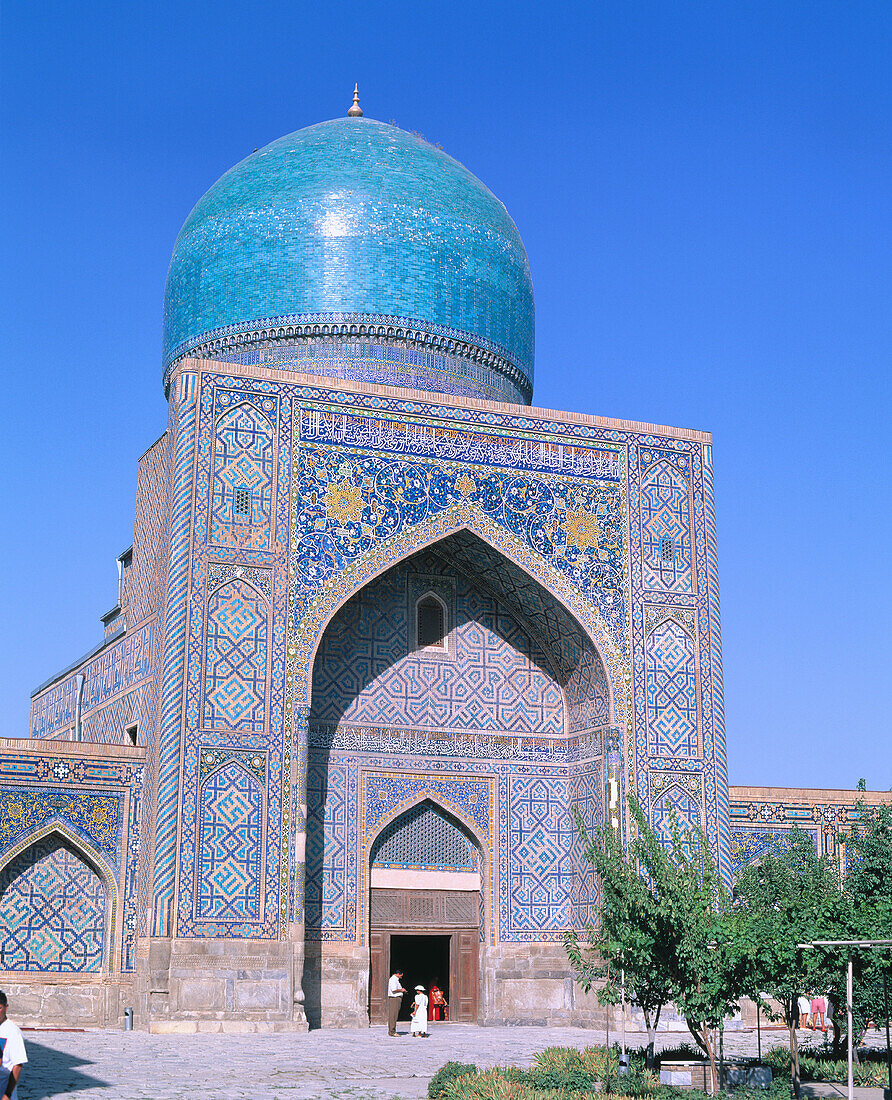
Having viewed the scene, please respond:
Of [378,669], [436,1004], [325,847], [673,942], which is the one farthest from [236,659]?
[673,942]

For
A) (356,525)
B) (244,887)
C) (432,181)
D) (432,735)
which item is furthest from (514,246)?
(244,887)

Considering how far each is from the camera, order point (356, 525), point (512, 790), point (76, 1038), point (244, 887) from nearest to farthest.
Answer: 1. point (76, 1038)
2. point (244, 887)
3. point (356, 525)
4. point (512, 790)

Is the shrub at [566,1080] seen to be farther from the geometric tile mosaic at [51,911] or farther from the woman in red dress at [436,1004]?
the woman in red dress at [436,1004]

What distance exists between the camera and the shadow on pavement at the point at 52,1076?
7.25m

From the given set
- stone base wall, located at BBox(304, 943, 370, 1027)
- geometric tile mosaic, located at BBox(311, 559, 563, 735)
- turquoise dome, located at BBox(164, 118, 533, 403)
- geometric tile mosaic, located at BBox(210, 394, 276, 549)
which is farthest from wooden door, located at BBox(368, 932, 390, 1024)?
turquoise dome, located at BBox(164, 118, 533, 403)

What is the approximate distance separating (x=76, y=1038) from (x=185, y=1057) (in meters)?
1.47

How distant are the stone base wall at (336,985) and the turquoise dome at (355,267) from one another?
520 cm

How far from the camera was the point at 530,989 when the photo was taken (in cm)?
1235

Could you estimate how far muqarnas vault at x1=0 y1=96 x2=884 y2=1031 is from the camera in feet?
36.5

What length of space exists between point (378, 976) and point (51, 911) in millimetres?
2683

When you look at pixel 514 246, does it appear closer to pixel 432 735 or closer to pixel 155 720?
pixel 432 735

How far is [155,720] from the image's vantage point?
1138 centimetres

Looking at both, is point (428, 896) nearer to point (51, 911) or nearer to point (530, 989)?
point (530, 989)

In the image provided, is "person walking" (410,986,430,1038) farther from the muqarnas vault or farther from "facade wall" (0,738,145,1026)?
"facade wall" (0,738,145,1026)
